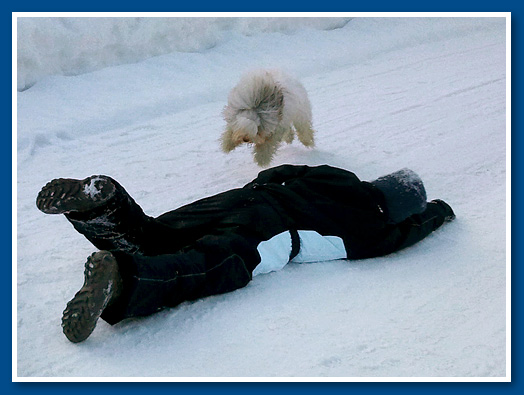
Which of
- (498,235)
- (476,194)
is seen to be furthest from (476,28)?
(498,235)

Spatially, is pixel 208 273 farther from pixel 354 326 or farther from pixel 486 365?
pixel 486 365

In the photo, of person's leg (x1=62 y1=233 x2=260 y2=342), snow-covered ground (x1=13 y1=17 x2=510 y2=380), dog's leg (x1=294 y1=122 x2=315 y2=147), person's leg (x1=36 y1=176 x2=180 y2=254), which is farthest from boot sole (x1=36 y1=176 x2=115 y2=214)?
dog's leg (x1=294 y1=122 x2=315 y2=147)

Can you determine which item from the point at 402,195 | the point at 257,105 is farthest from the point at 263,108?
the point at 402,195

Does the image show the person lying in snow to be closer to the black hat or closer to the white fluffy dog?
the black hat

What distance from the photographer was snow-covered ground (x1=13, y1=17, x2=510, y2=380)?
5.14ft

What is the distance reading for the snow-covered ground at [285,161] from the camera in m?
1.57

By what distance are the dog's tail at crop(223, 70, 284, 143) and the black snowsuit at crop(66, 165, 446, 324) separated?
0.47 meters

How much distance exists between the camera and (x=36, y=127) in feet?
10.6

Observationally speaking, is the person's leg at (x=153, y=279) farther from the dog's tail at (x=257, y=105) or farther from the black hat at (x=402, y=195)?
the dog's tail at (x=257, y=105)

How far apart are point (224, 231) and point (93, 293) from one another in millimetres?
480

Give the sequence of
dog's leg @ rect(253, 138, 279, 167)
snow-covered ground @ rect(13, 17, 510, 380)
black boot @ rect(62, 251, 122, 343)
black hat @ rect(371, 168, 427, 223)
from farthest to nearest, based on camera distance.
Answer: dog's leg @ rect(253, 138, 279, 167) < black hat @ rect(371, 168, 427, 223) < snow-covered ground @ rect(13, 17, 510, 380) < black boot @ rect(62, 251, 122, 343)

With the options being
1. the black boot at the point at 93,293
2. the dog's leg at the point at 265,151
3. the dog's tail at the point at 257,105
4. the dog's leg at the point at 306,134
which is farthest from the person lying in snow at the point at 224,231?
the dog's leg at the point at 306,134

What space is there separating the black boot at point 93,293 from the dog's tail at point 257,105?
1.17 m

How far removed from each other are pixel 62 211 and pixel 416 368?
3.37 ft
